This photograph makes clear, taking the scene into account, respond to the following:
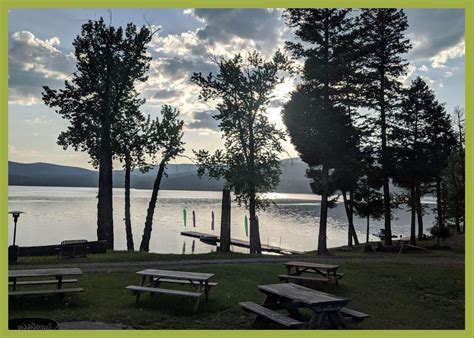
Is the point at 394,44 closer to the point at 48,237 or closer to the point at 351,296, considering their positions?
A: the point at 351,296

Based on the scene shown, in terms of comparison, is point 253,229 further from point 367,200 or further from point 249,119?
point 367,200

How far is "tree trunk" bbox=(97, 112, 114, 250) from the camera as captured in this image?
22.0 meters

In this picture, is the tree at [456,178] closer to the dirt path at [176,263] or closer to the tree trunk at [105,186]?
the dirt path at [176,263]

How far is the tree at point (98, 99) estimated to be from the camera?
2175cm

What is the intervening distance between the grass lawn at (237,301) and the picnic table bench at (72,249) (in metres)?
4.63

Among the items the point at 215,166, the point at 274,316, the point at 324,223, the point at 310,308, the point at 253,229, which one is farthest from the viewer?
the point at 253,229

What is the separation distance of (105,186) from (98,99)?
4.73 m

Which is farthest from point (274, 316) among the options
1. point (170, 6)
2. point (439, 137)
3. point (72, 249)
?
point (439, 137)

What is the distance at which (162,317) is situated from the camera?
8.77m

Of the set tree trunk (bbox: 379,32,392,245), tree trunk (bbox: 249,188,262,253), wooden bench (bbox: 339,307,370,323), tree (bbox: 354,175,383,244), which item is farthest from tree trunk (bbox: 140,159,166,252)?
wooden bench (bbox: 339,307,370,323)

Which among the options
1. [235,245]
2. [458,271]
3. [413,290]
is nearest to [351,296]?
[413,290]

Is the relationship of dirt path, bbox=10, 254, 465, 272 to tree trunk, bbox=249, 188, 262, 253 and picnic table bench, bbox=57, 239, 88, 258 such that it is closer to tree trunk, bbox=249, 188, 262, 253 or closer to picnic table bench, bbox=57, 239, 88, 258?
picnic table bench, bbox=57, 239, 88, 258

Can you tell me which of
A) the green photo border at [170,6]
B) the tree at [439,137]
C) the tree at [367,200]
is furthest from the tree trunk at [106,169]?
the tree at [439,137]

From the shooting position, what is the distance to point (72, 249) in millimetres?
17109
